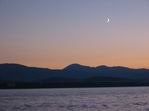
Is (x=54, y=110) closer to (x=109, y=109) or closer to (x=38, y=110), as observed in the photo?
(x=38, y=110)

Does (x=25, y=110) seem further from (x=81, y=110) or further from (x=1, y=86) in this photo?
(x=1, y=86)

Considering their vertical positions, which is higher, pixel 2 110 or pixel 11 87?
pixel 11 87

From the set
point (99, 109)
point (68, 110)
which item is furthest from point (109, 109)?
point (68, 110)

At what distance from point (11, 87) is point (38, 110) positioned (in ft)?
445

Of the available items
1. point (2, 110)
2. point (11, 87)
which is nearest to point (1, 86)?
point (11, 87)

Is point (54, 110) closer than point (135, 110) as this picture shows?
No

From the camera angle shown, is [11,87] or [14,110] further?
[11,87]

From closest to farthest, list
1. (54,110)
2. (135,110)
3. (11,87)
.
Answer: (135,110), (54,110), (11,87)

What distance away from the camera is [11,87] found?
192875 millimetres

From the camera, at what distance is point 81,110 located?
57312 millimetres

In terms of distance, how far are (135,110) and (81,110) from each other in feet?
21.4

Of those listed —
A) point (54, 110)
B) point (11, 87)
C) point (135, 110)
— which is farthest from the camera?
point (11, 87)

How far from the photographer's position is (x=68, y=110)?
5747 centimetres

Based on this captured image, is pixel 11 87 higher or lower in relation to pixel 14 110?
higher
